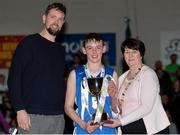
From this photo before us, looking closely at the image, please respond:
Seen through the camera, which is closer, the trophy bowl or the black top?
the trophy bowl

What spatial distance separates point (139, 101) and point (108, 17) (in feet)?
24.9

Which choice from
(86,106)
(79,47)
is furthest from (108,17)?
(86,106)

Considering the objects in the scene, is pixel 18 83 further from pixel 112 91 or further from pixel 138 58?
pixel 138 58

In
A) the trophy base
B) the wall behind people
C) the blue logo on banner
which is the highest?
the wall behind people

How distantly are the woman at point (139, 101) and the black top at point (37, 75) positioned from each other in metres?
0.46

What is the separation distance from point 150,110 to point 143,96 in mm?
120

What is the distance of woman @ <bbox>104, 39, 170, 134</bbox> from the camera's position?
137 inches

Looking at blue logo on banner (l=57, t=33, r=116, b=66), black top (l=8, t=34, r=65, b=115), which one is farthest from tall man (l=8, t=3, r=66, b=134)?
blue logo on banner (l=57, t=33, r=116, b=66)

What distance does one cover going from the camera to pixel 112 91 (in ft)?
11.3

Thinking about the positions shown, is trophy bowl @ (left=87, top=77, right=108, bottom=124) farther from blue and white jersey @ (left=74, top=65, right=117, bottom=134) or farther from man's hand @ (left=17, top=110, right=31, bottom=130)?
man's hand @ (left=17, top=110, right=31, bottom=130)

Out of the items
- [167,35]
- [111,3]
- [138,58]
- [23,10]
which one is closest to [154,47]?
[167,35]

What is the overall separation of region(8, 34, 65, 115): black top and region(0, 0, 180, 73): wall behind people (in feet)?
23.6

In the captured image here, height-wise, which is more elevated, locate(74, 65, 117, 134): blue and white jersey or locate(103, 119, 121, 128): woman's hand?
locate(74, 65, 117, 134): blue and white jersey

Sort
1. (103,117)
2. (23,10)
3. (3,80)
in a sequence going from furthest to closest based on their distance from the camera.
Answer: (23,10), (3,80), (103,117)
